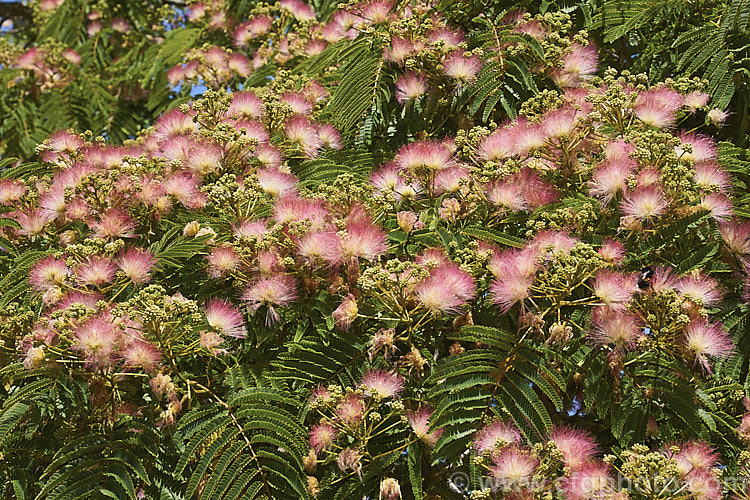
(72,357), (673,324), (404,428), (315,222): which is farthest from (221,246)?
(673,324)

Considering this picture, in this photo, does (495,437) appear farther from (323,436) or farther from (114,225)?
(114,225)

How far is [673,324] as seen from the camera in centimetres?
319

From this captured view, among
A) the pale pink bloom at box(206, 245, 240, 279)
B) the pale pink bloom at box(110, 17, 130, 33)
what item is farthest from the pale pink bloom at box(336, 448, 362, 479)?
the pale pink bloom at box(110, 17, 130, 33)

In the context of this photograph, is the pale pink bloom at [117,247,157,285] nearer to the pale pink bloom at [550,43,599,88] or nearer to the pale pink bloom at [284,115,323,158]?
the pale pink bloom at [284,115,323,158]

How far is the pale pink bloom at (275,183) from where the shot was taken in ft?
13.3

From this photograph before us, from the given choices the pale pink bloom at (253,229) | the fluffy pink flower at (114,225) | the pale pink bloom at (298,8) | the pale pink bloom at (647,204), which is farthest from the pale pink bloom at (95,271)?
the pale pink bloom at (298,8)

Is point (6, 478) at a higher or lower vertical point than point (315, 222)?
lower

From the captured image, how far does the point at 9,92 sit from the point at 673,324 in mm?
5734

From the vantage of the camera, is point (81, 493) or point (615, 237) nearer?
point (81, 493)

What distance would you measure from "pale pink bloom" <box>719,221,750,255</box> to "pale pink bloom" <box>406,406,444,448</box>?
1.33m

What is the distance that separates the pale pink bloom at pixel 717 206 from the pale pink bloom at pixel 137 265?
2194mm

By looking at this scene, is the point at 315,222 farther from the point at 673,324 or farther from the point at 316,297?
the point at 673,324

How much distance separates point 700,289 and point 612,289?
0.34 metres

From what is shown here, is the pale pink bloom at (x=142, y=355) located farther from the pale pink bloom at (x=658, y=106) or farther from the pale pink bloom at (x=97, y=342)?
the pale pink bloom at (x=658, y=106)
